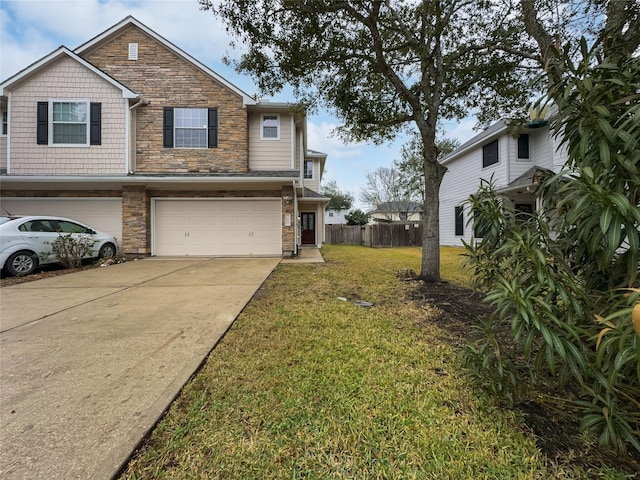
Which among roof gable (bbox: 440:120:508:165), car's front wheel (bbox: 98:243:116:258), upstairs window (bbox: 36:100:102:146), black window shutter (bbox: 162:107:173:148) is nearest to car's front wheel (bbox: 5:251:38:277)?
car's front wheel (bbox: 98:243:116:258)

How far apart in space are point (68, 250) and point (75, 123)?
16.0 ft

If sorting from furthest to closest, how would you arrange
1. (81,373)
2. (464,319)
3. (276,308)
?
(276,308) → (464,319) → (81,373)

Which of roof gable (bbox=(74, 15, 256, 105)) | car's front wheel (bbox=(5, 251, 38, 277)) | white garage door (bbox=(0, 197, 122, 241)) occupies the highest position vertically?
roof gable (bbox=(74, 15, 256, 105))

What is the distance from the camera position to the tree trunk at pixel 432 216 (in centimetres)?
618

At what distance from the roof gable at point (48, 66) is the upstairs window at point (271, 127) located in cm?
423

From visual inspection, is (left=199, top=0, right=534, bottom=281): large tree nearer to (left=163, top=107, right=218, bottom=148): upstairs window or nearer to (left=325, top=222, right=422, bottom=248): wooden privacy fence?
(left=163, top=107, right=218, bottom=148): upstairs window

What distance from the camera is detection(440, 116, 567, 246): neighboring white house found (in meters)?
11.6

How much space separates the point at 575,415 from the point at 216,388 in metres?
2.49

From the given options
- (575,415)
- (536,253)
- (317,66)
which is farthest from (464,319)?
(317,66)

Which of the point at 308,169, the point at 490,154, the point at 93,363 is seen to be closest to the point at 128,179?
the point at 93,363

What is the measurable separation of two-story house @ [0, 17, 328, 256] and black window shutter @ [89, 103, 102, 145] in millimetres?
33

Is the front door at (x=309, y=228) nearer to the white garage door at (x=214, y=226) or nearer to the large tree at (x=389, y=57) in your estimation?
the white garage door at (x=214, y=226)

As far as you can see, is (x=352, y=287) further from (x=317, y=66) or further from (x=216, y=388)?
(x=317, y=66)

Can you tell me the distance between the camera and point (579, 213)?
1.51 metres
